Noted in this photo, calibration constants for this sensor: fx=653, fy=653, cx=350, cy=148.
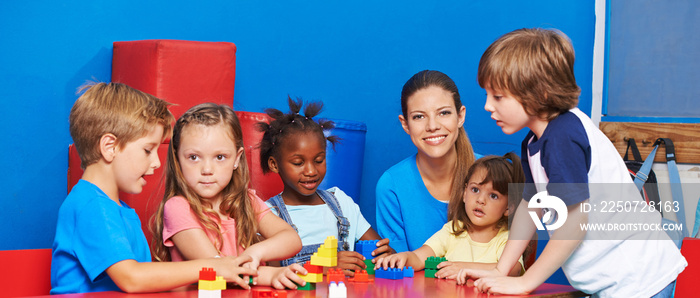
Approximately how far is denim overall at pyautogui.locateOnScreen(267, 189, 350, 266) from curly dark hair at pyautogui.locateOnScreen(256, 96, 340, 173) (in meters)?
0.18

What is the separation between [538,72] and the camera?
1688 mm

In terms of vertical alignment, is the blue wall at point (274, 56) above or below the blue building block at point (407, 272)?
above

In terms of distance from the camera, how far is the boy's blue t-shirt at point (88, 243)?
1.50 meters

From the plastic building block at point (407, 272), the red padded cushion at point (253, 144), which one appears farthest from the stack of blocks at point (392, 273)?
the red padded cushion at point (253, 144)

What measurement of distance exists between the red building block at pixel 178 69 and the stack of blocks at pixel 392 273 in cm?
102

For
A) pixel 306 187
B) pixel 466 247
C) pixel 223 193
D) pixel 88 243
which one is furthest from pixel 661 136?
pixel 88 243

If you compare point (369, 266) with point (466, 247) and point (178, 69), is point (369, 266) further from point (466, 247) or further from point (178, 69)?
point (178, 69)

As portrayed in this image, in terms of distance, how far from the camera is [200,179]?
73.5 inches

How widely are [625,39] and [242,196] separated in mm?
2446

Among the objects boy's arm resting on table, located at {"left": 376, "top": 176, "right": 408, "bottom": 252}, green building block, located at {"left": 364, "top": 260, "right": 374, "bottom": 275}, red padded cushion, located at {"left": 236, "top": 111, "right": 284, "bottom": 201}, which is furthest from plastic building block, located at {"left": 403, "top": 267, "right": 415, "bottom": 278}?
red padded cushion, located at {"left": 236, "top": 111, "right": 284, "bottom": 201}

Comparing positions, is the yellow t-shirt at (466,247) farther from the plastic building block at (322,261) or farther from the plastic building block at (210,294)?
the plastic building block at (210,294)

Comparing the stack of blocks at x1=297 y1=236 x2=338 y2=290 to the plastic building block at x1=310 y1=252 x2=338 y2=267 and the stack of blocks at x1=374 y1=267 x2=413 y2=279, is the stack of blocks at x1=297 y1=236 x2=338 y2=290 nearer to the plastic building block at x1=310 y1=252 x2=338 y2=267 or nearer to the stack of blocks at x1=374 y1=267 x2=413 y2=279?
the plastic building block at x1=310 y1=252 x2=338 y2=267

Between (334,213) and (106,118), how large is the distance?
38.4 inches

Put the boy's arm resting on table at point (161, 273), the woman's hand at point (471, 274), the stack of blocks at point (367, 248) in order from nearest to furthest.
→ 1. the boy's arm resting on table at point (161, 273)
2. the woman's hand at point (471, 274)
3. the stack of blocks at point (367, 248)
